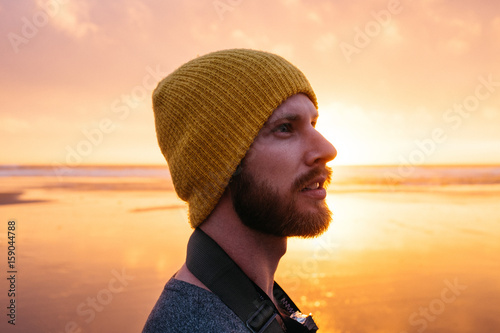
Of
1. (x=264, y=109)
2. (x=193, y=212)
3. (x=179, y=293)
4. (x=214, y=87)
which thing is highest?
(x=214, y=87)

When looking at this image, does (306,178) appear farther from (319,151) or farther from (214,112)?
(214,112)

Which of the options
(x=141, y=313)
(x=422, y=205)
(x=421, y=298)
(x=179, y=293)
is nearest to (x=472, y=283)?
(x=421, y=298)

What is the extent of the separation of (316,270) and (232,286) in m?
4.88

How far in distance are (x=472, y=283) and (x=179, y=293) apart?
561 cm

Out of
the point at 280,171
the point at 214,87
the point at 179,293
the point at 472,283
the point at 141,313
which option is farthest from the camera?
the point at 472,283

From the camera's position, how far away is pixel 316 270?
A: 6551 millimetres

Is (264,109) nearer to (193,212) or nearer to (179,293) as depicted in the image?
(193,212)

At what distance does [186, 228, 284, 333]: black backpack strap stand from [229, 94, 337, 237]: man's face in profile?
226 millimetres

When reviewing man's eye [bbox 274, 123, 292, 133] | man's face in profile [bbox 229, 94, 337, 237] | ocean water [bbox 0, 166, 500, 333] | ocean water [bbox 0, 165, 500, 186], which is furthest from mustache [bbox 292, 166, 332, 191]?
ocean water [bbox 0, 165, 500, 186]

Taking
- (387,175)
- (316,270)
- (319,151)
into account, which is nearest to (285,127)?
(319,151)

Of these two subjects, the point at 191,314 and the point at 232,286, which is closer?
the point at 191,314

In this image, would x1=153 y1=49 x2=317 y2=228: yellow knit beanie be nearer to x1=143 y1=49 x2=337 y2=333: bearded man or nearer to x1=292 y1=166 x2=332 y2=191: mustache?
x1=143 y1=49 x2=337 y2=333: bearded man

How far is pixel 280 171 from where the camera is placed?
210 centimetres

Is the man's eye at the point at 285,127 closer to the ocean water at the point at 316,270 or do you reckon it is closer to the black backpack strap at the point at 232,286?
the black backpack strap at the point at 232,286
